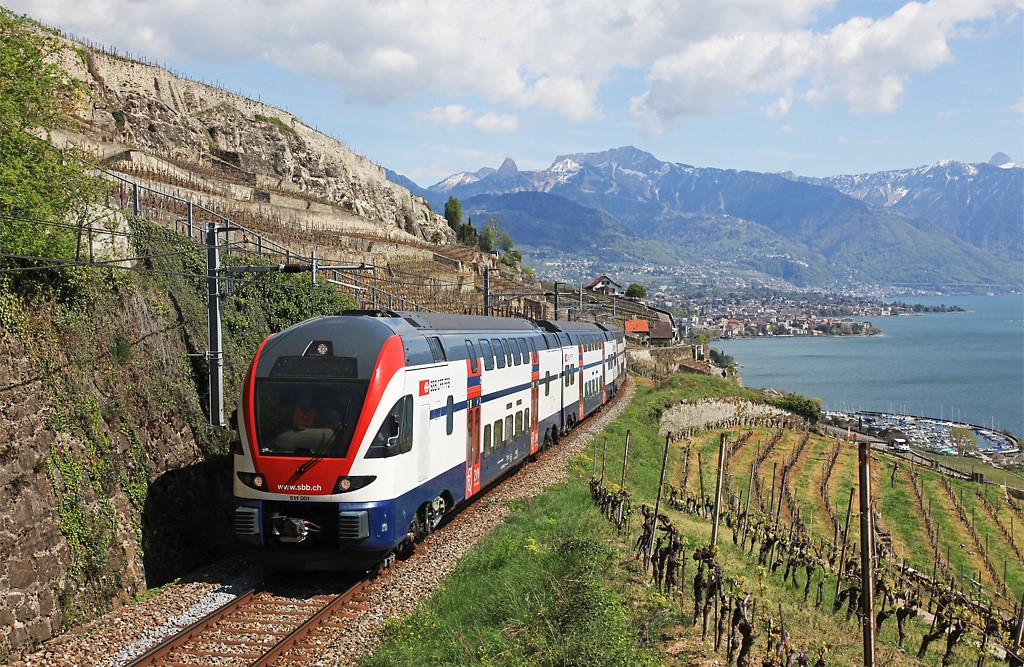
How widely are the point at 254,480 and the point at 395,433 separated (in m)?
2.11

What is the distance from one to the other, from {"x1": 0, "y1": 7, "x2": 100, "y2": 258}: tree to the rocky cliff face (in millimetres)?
47198

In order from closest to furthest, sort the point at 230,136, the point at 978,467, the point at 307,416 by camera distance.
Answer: the point at 307,416, the point at 978,467, the point at 230,136

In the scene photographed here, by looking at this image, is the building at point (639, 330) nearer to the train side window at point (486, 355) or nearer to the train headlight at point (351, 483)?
the train side window at point (486, 355)

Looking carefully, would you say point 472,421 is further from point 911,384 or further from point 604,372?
point 911,384

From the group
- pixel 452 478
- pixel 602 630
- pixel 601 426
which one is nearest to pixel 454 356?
pixel 452 478

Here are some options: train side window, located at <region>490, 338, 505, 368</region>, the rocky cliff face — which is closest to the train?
train side window, located at <region>490, 338, 505, 368</region>

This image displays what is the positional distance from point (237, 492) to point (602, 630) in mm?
5676

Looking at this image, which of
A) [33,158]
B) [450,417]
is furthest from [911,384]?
[33,158]

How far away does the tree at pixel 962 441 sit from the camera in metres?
85.9

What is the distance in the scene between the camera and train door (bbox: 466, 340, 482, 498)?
52.4ft

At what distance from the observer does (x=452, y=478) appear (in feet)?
49.4

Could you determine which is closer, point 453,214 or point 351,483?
point 351,483

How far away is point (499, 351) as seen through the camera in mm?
18625

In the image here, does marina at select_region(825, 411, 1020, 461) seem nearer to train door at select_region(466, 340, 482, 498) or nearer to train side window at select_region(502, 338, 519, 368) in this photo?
train side window at select_region(502, 338, 519, 368)
